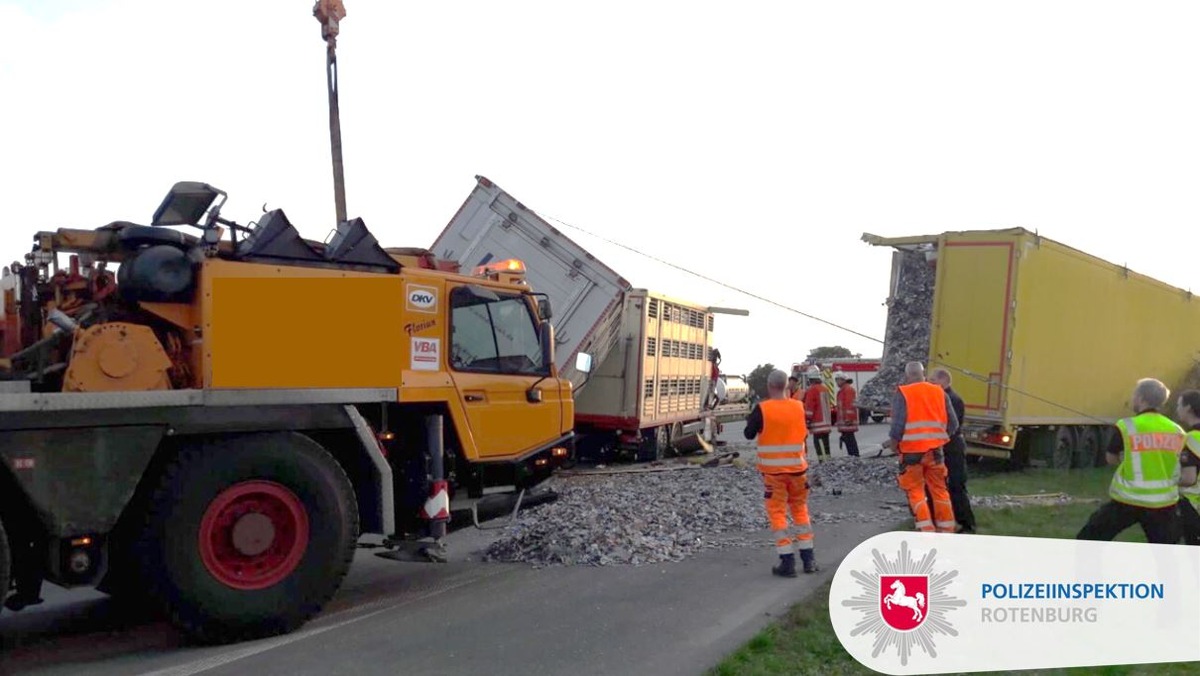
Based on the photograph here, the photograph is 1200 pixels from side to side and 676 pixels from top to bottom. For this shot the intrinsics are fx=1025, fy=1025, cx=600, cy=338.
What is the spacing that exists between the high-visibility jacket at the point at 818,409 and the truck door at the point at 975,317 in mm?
2567

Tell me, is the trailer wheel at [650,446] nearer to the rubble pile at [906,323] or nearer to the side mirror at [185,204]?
the rubble pile at [906,323]

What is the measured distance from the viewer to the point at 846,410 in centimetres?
1770

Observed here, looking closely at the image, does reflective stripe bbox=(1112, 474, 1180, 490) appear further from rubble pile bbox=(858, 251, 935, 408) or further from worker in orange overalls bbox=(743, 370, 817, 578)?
rubble pile bbox=(858, 251, 935, 408)

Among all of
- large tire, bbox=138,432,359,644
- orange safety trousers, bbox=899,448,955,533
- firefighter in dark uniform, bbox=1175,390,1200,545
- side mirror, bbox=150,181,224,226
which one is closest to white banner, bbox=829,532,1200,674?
firefighter in dark uniform, bbox=1175,390,1200,545

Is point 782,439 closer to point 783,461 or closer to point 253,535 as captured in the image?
point 783,461

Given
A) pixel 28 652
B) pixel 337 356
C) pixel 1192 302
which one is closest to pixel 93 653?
pixel 28 652

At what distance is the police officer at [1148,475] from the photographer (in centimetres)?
639

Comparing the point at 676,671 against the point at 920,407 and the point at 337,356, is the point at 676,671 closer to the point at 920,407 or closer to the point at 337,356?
the point at 337,356

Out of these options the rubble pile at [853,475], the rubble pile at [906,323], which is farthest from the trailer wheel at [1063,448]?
the rubble pile at [906,323]

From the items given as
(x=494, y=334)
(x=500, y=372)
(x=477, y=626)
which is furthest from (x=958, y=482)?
(x=477, y=626)

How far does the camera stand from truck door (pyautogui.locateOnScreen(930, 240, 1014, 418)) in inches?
546

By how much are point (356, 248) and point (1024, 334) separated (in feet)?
33.9

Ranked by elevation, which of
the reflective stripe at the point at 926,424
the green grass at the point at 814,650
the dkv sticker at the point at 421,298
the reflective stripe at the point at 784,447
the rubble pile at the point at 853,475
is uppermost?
the dkv sticker at the point at 421,298

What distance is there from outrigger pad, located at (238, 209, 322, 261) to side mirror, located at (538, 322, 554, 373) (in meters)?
2.00
